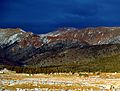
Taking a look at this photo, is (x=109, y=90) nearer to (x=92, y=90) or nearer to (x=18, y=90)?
(x=92, y=90)

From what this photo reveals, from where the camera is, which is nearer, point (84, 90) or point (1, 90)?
point (1, 90)

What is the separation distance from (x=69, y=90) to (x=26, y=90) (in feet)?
24.9

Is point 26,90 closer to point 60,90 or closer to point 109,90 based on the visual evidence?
point 60,90

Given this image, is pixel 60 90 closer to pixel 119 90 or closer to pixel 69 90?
pixel 69 90

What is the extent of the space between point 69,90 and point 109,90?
8.04m

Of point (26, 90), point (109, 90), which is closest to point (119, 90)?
point (109, 90)

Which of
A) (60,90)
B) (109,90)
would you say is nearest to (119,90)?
(109,90)

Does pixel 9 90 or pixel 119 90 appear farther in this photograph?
pixel 119 90

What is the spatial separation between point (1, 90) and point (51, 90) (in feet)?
28.4

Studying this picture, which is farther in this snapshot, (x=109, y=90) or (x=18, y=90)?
(x=109, y=90)

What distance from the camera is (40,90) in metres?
57.7

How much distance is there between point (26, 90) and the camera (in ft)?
188

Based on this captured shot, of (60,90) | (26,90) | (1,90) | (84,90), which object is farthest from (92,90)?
(1,90)

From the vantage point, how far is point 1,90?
183ft
